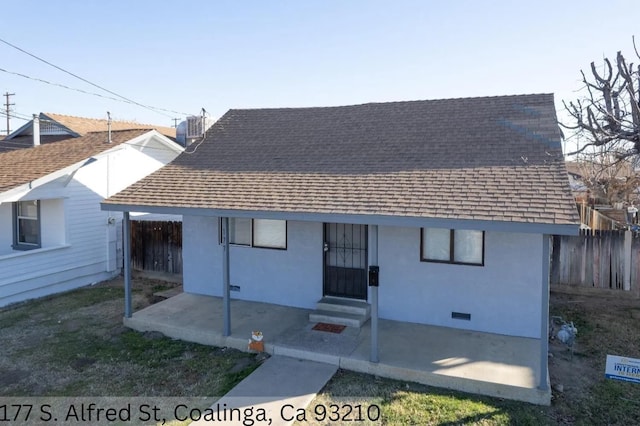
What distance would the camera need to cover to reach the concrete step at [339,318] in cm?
804

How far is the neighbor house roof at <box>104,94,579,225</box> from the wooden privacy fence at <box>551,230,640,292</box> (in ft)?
10.8

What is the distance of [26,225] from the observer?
40.4ft

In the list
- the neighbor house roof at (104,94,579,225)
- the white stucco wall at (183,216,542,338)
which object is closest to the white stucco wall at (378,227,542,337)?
the white stucco wall at (183,216,542,338)

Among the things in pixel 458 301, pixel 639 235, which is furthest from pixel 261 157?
pixel 639 235

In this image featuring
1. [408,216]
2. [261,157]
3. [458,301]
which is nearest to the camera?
[408,216]

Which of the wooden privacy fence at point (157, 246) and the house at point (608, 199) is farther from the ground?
the house at point (608, 199)

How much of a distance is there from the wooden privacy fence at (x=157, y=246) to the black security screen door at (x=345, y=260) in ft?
17.7

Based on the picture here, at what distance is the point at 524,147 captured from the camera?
769 cm

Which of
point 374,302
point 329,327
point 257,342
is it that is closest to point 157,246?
point 257,342

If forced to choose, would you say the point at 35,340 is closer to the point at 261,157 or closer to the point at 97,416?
the point at 97,416

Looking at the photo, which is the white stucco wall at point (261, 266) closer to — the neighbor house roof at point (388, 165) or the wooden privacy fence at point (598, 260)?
the neighbor house roof at point (388, 165)

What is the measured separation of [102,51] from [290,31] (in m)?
6.69

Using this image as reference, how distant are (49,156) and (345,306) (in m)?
10.5

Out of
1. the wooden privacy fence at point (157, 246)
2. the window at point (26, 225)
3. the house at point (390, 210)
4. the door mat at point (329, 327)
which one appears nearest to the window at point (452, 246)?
the house at point (390, 210)
